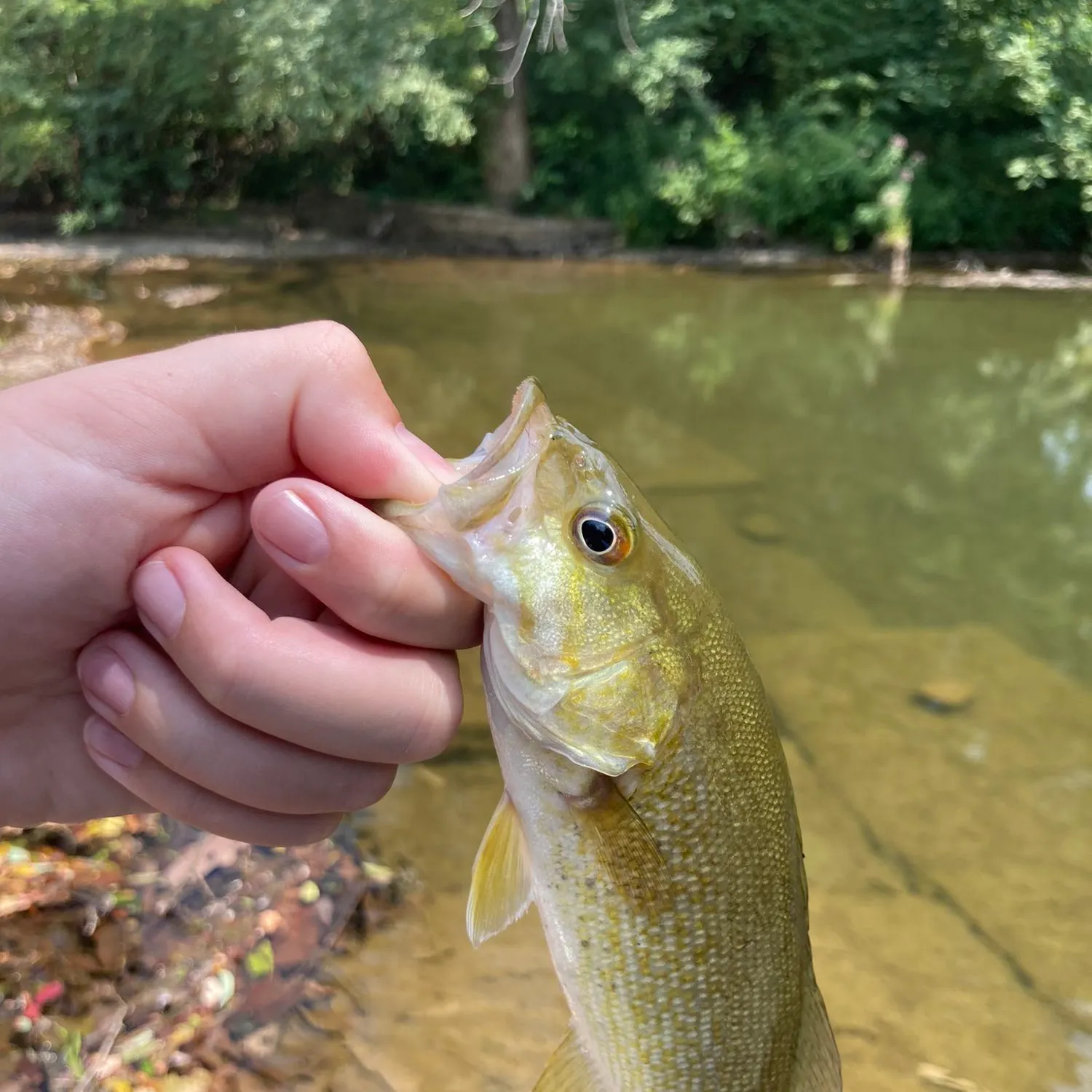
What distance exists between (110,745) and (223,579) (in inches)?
15.4

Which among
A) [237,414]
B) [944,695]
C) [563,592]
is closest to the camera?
[563,592]

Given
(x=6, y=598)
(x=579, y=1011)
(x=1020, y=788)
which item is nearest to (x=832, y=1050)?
(x=579, y=1011)

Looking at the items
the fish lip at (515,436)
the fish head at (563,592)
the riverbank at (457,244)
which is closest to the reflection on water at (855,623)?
the fish head at (563,592)

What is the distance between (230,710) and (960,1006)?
9.73 feet

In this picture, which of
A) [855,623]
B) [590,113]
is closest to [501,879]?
[855,623]

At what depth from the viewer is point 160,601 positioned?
148cm

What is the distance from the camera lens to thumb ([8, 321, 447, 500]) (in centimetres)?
151

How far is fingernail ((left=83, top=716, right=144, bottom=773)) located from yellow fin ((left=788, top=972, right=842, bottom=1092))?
1.25 m

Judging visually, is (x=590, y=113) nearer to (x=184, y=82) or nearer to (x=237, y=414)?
(x=184, y=82)

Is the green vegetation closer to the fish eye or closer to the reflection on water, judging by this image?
the reflection on water

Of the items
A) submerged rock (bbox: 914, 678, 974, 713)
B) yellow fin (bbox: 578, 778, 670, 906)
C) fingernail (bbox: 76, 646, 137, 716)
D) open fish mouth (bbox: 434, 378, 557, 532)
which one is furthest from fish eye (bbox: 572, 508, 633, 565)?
submerged rock (bbox: 914, 678, 974, 713)

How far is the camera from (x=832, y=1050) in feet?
5.34

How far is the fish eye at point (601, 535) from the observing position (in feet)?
4.73

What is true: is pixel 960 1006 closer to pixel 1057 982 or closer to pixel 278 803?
pixel 1057 982
